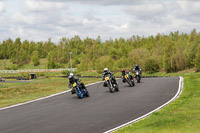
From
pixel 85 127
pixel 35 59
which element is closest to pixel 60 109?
pixel 85 127

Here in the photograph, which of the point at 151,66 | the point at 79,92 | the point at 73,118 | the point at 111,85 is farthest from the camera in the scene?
the point at 151,66

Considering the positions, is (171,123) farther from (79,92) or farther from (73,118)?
(79,92)

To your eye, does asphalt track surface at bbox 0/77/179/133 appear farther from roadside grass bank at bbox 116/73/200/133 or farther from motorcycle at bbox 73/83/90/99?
motorcycle at bbox 73/83/90/99

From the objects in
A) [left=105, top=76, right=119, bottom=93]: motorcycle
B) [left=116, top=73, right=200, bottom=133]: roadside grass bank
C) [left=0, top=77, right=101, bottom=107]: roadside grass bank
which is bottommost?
[left=0, top=77, right=101, bottom=107]: roadside grass bank

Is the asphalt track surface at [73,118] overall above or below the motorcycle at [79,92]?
below

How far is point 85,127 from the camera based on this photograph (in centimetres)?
993

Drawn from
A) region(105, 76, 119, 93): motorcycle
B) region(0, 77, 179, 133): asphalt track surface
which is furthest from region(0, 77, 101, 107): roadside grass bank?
region(105, 76, 119, 93): motorcycle

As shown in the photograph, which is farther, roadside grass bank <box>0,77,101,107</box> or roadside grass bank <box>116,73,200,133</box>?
roadside grass bank <box>0,77,101,107</box>

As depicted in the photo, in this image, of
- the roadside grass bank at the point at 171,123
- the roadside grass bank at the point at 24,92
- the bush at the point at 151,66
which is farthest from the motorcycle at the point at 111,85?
the bush at the point at 151,66

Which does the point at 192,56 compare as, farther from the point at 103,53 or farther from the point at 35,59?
the point at 35,59

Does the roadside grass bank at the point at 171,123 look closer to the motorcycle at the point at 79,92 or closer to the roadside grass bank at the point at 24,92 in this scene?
the motorcycle at the point at 79,92

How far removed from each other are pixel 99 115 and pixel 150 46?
133238 millimetres

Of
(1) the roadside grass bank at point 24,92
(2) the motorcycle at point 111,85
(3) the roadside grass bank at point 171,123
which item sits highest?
(2) the motorcycle at point 111,85

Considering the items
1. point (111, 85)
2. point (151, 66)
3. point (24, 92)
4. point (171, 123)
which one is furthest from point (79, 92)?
point (151, 66)
